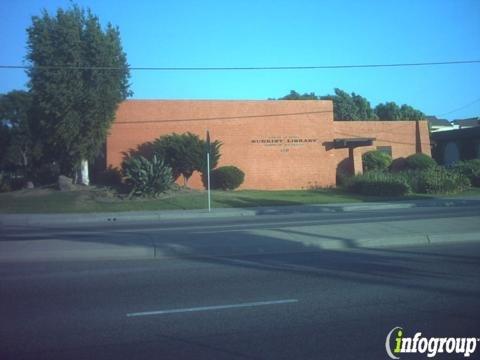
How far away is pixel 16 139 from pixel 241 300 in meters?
42.2

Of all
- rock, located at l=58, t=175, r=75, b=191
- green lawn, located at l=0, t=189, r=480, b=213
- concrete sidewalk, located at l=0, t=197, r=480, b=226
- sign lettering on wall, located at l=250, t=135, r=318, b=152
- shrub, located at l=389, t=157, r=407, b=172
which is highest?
sign lettering on wall, located at l=250, t=135, r=318, b=152

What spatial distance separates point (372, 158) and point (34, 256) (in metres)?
32.5

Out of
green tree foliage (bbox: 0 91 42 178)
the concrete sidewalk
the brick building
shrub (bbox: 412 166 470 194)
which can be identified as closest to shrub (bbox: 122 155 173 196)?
the concrete sidewalk

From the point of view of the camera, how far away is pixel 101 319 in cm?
579

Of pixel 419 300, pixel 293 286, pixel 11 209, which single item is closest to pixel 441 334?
pixel 419 300

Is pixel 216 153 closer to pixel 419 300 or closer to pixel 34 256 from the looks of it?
pixel 34 256

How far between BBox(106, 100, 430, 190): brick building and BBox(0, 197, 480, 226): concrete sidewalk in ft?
36.0

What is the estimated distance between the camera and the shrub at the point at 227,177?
31.4 metres

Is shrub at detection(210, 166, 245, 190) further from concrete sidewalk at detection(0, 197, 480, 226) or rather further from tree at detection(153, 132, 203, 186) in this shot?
concrete sidewalk at detection(0, 197, 480, 226)

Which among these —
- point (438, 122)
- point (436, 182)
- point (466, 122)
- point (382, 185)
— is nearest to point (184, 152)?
point (382, 185)

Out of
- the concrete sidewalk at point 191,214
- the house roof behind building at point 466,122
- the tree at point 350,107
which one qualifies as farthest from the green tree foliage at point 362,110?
the concrete sidewalk at point 191,214

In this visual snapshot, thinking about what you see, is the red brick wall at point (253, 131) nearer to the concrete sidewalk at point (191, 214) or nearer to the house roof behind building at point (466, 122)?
the concrete sidewalk at point (191, 214)

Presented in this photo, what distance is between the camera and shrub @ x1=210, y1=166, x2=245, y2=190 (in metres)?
31.4

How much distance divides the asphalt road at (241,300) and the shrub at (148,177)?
15.2 meters
